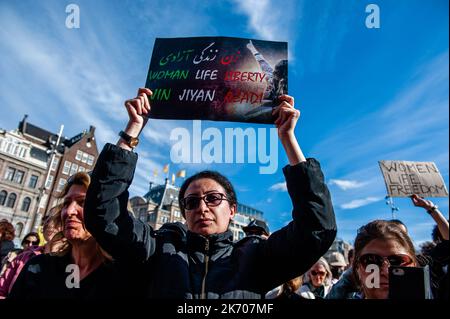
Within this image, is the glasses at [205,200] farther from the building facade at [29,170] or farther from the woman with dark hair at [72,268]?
the building facade at [29,170]

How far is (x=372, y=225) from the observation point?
2.19 metres

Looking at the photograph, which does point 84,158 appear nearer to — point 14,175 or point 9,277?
point 14,175

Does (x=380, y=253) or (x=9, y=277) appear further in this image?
(x=9, y=277)

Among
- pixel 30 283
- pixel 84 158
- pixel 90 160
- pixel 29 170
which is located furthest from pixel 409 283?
pixel 90 160

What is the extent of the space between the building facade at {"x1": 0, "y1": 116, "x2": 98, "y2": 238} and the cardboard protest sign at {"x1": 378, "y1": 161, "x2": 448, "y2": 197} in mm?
36547

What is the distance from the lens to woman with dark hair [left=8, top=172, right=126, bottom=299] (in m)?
1.93

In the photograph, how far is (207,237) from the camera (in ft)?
6.09

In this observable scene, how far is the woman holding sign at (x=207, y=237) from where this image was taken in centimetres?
166

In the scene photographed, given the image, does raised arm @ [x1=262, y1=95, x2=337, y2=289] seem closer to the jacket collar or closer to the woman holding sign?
the woman holding sign

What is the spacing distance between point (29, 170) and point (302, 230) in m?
45.6

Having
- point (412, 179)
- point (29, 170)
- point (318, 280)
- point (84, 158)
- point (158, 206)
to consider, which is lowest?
point (318, 280)
